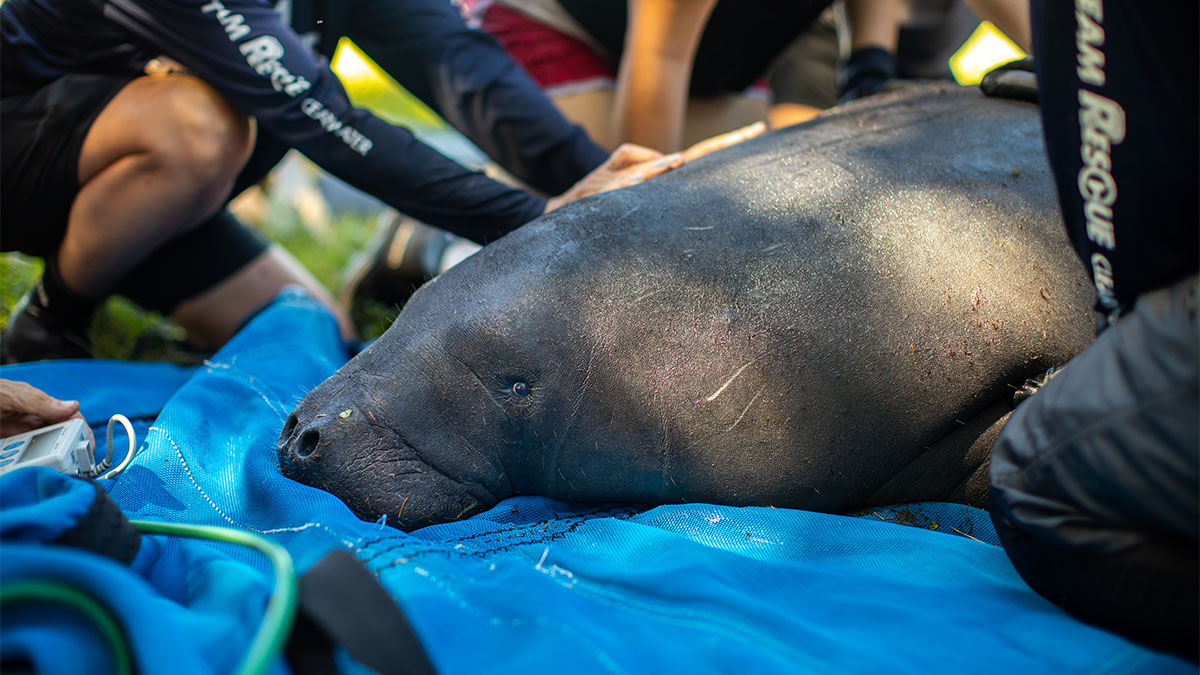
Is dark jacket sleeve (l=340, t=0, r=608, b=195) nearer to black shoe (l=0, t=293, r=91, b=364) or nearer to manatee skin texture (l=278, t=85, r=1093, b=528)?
manatee skin texture (l=278, t=85, r=1093, b=528)

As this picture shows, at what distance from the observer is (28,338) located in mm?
2820

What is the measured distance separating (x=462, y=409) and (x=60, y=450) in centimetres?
77

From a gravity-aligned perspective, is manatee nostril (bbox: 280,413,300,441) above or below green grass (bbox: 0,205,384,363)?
above

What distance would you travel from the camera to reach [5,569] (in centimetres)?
97

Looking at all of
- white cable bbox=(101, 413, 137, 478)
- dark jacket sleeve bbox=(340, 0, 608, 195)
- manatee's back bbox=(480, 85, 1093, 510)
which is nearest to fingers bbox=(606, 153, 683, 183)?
manatee's back bbox=(480, 85, 1093, 510)

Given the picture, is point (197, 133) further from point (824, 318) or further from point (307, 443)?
point (824, 318)

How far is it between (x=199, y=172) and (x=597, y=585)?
6.32ft

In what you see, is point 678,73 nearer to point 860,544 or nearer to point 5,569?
point 860,544

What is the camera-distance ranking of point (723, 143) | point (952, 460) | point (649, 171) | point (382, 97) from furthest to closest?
point (382, 97) < point (723, 143) < point (649, 171) < point (952, 460)

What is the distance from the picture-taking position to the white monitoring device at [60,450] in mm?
1572


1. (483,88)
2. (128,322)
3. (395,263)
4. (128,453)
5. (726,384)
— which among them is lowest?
(128,322)

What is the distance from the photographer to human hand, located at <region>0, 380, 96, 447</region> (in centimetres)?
172

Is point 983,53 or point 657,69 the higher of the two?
point 657,69

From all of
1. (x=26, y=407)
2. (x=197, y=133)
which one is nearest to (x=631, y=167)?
(x=197, y=133)
